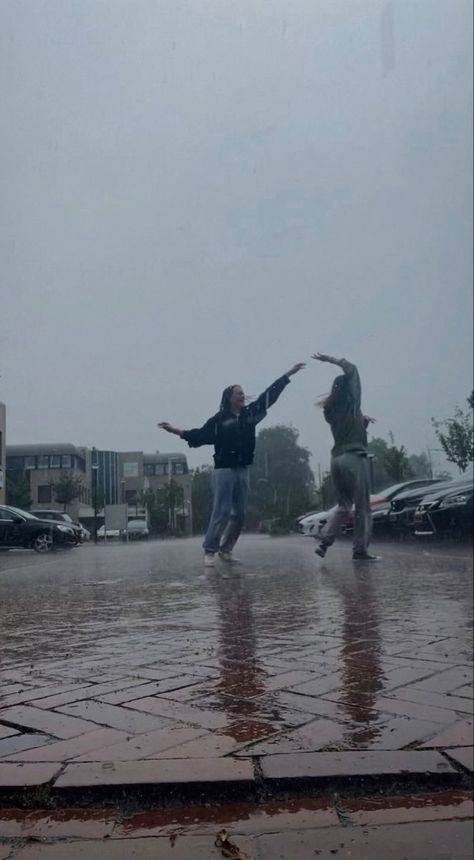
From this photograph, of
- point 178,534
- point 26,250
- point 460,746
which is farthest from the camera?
point 178,534

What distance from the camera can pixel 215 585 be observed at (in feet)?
12.1

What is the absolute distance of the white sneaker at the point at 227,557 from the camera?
3528 millimetres

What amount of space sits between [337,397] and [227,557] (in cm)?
94

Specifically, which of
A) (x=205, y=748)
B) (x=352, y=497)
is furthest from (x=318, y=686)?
(x=352, y=497)

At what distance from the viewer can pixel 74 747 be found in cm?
184

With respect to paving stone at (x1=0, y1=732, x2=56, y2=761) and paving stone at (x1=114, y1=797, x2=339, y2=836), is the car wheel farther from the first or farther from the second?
paving stone at (x1=114, y1=797, x2=339, y2=836)

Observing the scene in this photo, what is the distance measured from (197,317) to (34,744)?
4.60 ft

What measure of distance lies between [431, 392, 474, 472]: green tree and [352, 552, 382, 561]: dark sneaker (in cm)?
60

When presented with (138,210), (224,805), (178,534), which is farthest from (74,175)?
(224,805)

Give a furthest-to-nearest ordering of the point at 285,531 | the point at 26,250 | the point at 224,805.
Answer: the point at 285,531 < the point at 26,250 < the point at 224,805

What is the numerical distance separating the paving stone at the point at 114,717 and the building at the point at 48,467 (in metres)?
0.61

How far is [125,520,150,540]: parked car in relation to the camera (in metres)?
2.86

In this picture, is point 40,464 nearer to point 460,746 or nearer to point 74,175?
point 74,175

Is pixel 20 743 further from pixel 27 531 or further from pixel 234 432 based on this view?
pixel 234 432
